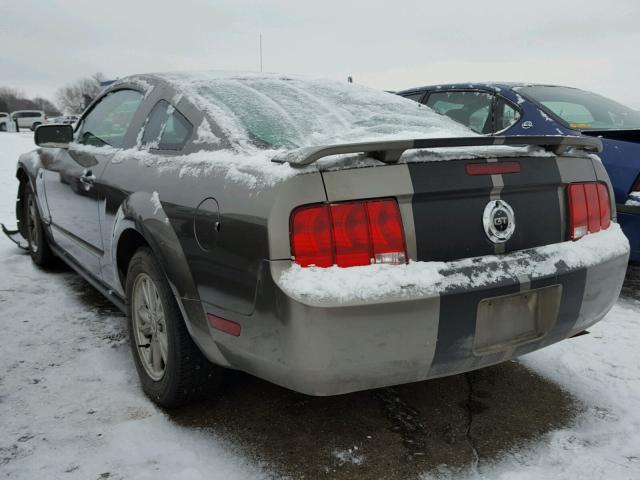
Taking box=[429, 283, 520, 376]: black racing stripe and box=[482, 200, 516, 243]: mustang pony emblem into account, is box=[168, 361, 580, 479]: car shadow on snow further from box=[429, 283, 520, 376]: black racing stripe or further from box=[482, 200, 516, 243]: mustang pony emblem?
box=[482, 200, 516, 243]: mustang pony emblem

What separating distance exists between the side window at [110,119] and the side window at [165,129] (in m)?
0.27

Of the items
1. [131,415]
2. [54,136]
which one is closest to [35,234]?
[54,136]

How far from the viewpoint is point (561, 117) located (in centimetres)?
427

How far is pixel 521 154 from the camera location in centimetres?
202

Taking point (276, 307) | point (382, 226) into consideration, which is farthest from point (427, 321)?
point (276, 307)

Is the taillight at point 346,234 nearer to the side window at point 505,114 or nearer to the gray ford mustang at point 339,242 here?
the gray ford mustang at point 339,242

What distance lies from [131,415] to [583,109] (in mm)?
4001

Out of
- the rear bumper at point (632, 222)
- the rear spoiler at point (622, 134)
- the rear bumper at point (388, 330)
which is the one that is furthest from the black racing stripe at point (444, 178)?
the rear spoiler at point (622, 134)

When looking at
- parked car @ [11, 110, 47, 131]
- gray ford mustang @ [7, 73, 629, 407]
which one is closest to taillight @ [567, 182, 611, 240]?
gray ford mustang @ [7, 73, 629, 407]

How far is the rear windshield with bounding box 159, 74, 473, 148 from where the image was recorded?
7.20 feet

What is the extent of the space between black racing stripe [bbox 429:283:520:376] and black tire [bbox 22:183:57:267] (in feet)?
11.5

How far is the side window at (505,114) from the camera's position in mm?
4414

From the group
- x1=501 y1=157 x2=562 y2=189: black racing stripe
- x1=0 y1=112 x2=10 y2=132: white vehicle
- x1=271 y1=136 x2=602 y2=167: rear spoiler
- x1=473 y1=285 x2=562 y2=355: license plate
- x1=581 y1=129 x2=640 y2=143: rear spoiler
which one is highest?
x1=271 y1=136 x2=602 y2=167: rear spoiler

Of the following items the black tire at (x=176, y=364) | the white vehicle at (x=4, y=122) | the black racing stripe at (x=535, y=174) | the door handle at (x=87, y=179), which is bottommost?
the white vehicle at (x=4, y=122)
